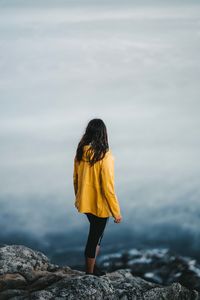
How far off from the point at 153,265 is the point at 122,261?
2.35m

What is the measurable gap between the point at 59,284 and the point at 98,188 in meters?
1.74

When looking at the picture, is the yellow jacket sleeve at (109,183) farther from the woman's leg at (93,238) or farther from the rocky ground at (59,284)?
the rocky ground at (59,284)

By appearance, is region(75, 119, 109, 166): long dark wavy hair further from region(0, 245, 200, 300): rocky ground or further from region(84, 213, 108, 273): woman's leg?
region(0, 245, 200, 300): rocky ground

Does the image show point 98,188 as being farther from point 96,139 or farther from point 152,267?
point 152,267

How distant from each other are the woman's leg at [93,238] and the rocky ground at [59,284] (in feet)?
1.20

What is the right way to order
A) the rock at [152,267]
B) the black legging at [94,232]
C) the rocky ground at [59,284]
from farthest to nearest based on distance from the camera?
the rock at [152,267]
the black legging at [94,232]
the rocky ground at [59,284]

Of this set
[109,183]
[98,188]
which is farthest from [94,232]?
[109,183]

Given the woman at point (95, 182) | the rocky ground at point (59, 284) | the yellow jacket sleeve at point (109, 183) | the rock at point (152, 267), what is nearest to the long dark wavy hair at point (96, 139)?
the woman at point (95, 182)

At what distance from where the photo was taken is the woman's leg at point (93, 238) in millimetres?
8789

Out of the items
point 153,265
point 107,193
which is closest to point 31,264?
point 107,193

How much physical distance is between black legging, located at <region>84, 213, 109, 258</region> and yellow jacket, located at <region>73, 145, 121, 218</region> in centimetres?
14

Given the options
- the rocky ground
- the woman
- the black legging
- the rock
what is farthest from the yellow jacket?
the rock

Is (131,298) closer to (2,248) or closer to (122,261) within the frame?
(2,248)

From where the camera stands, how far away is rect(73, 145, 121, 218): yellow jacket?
8492 millimetres
